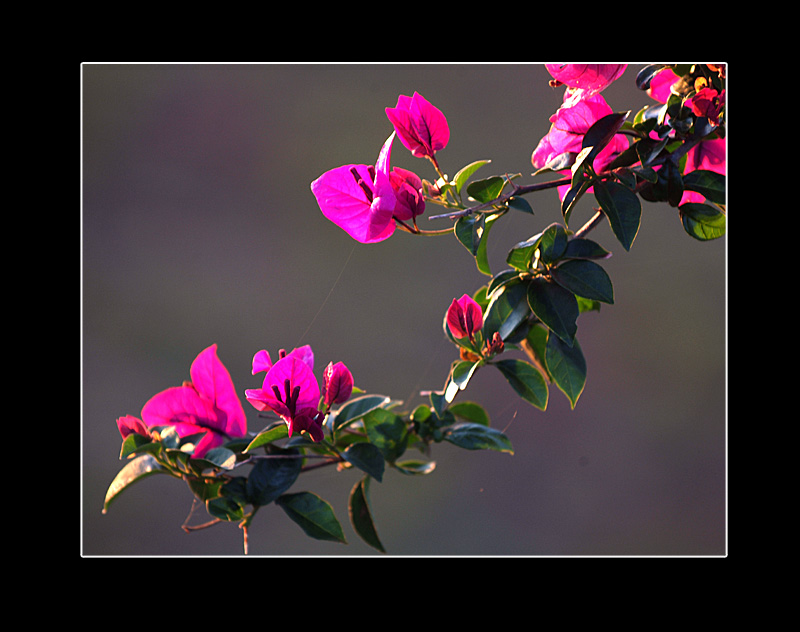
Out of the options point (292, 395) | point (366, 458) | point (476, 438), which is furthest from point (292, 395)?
point (476, 438)

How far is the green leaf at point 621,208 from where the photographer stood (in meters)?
0.43

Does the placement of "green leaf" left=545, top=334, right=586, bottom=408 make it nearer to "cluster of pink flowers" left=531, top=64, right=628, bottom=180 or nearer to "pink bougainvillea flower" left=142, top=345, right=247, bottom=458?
"cluster of pink flowers" left=531, top=64, right=628, bottom=180

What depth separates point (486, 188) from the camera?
1.49 ft

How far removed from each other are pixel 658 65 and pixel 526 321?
11.0 inches

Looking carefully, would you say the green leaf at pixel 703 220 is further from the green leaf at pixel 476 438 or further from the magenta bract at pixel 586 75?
the green leaf at pixel 476 438

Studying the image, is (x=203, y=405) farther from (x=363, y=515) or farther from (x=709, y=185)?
(x=709, y=185)

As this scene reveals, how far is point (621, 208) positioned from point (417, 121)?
0.19 meters

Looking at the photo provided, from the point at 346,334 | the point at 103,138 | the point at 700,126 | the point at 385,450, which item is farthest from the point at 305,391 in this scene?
the point at 103,138

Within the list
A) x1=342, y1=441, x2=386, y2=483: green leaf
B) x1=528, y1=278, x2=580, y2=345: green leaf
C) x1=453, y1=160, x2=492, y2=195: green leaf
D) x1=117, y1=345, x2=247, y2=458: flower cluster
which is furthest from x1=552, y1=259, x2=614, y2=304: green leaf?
x1=117, y1=345, x2=247, y2=458: flower cluster

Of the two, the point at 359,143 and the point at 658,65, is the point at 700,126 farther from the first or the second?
the point at 359,143

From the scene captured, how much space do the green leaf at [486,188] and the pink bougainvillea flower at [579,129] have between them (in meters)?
0.06

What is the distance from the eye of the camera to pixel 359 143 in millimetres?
1097

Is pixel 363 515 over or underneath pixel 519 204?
underneath

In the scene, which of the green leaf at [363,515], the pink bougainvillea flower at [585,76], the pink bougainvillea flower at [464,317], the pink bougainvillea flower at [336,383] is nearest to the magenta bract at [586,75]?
the pink bougainvillea flower at [585,76]
